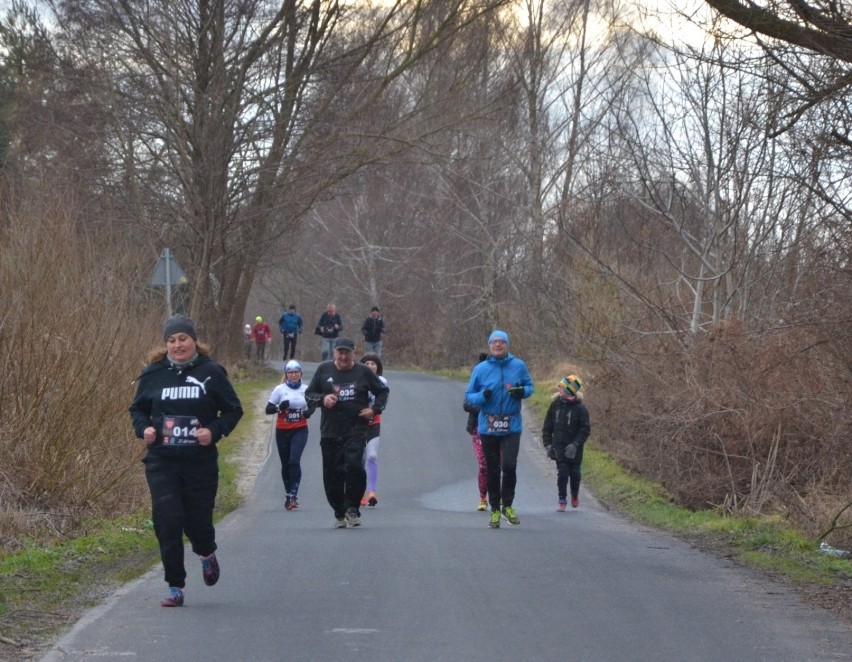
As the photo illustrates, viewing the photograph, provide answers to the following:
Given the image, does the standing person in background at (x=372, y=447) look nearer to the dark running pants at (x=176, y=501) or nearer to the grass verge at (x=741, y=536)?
the grass verge at (x=741, y=536)

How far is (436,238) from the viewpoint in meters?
52.1

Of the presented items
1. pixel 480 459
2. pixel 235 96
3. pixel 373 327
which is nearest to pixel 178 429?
pixel 480 459

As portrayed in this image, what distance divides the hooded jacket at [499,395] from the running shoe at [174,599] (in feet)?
17.2

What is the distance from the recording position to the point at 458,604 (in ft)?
26.5

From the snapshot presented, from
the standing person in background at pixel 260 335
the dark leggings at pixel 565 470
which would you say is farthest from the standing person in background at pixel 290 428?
the standing person in background at pixel 260 335

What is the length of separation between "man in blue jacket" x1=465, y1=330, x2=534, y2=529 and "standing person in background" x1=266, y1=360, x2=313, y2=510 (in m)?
3.85

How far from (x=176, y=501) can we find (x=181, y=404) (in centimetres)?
62

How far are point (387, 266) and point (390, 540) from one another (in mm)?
45238

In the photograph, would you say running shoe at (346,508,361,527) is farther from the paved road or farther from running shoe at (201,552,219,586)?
running shoe at (201,552,219,586)

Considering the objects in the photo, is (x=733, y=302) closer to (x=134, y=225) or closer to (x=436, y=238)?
(x=134, y=225)

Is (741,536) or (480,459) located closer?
(741,536)

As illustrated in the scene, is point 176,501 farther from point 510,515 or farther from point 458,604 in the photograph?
point 510,515

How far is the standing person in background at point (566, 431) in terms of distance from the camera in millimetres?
16672

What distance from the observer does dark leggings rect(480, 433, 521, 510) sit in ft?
42.1
